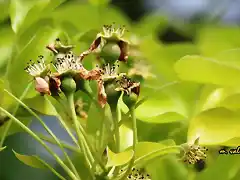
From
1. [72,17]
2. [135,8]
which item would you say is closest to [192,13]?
[135,8]

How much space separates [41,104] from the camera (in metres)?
0.64

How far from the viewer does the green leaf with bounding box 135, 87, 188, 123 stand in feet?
2.08

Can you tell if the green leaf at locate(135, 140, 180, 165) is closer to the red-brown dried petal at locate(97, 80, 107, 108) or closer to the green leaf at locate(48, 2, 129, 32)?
the red-brown dried petal at locate(97, 80, 107, 108)

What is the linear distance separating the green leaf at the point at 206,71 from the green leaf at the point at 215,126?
0.03 meters

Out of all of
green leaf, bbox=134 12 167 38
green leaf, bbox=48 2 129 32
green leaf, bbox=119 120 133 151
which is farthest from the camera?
green leaf, bbox=134 12 167 38

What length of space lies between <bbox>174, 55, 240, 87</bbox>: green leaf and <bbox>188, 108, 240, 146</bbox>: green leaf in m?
0.03

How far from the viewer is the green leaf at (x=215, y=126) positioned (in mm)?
555

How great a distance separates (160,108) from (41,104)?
13 cm

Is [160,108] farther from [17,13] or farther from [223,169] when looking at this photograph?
[17,13]

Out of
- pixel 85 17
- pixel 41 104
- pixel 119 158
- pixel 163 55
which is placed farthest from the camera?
pixel 85 17

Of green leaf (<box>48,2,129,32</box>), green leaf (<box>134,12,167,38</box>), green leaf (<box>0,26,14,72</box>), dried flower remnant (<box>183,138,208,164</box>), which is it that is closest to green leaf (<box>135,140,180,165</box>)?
dried flower remnant (<box>183,138,208,164</box>)

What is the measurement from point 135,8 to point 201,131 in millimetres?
1651

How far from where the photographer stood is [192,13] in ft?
Answer: 6.46

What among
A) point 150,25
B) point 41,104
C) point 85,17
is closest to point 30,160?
point 41,104
